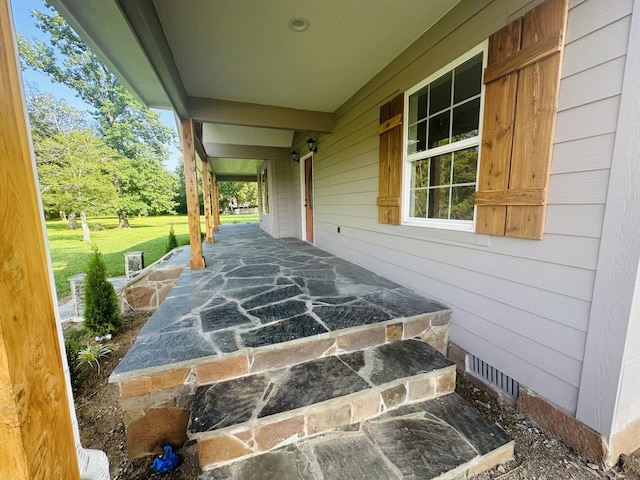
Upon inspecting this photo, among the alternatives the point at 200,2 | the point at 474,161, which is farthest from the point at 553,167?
the point at 200,2

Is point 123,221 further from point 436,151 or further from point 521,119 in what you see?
point 521,119

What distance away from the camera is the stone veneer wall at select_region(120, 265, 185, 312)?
4258 mm

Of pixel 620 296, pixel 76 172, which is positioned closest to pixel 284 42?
pixel 620 296

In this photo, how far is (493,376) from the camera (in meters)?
2.06

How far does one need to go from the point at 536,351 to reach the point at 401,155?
206cm

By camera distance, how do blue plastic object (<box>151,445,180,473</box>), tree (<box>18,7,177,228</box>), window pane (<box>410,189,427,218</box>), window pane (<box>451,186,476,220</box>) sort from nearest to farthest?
blue plastic object (<box>151,445,180,473</box>), window pane (<box>451,186,476,220</box>), window pane (<box>410,189,427,218</box>), tree (<box>18,7,177,228</box>)

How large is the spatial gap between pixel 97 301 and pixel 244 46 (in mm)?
3531

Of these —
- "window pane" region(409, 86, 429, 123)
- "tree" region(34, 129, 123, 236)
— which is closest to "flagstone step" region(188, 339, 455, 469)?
"window pane" region(409, 86, 429, 123)

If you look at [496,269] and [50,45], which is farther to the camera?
[50,45]

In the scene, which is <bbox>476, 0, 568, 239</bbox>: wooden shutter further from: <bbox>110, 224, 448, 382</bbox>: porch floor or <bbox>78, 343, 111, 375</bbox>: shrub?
<bbox>78, 343, 111, 375</bbox>: shrub

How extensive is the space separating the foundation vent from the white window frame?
1.09m

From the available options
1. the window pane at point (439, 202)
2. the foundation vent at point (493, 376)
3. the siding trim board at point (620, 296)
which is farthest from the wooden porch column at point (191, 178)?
the siding trim board at point (620, 296)

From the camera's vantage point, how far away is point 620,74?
1301mm

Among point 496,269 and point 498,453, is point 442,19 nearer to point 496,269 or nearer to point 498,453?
point 496,269
